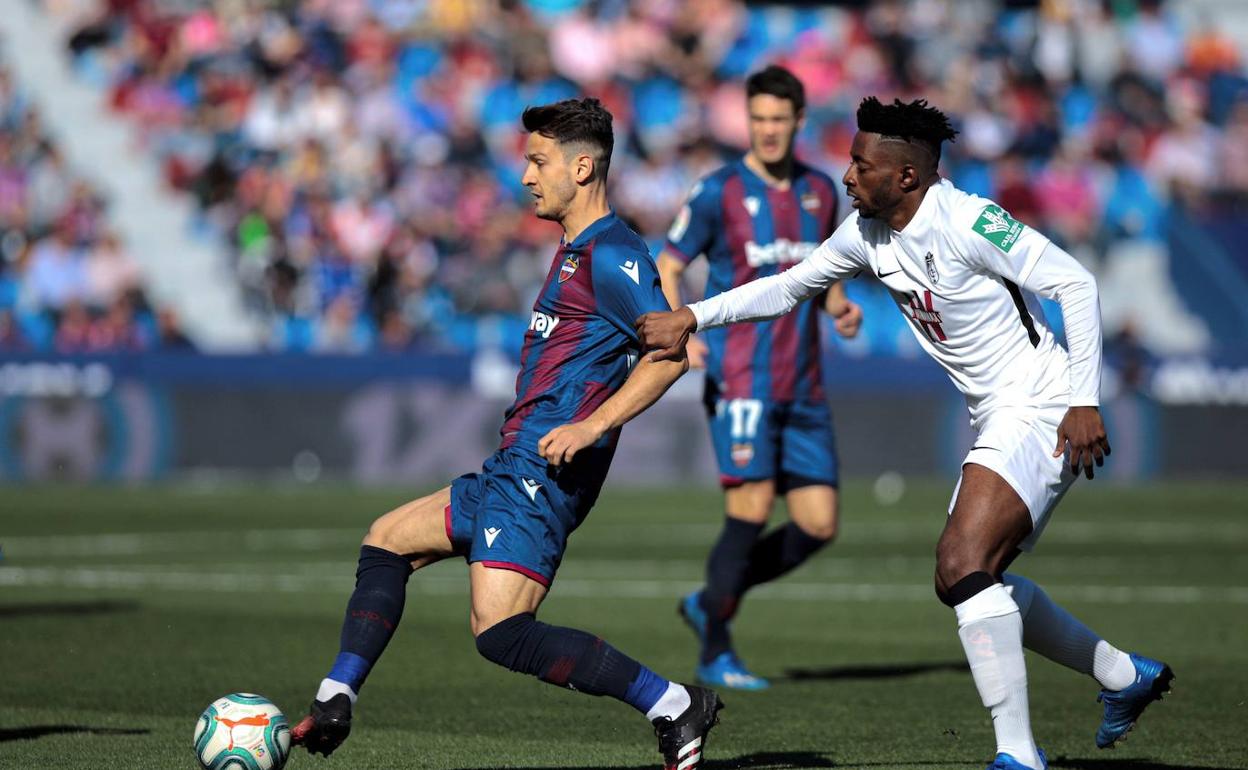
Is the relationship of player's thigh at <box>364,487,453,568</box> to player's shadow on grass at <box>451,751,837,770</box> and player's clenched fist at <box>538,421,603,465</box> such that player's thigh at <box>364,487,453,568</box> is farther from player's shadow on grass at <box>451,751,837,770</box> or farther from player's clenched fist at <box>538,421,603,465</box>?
player's shadow on grass at <box>451,751,837,770</box>

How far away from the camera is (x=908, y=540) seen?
17359mm

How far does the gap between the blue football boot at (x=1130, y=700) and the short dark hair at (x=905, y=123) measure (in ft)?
6.72

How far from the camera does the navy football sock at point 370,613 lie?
21.3ft

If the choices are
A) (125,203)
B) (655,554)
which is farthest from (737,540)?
(125,203)

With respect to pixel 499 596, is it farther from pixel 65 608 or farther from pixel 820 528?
pixel 65 608

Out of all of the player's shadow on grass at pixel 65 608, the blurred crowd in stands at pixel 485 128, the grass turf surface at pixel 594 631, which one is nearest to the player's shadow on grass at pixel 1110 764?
the grass turf surface at pixel 594 631

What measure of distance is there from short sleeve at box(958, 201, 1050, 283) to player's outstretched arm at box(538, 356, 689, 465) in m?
1.05

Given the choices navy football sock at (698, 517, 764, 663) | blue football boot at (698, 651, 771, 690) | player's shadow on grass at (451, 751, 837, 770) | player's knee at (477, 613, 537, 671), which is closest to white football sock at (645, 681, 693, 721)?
player's knee at (477, 613, 537, 671)

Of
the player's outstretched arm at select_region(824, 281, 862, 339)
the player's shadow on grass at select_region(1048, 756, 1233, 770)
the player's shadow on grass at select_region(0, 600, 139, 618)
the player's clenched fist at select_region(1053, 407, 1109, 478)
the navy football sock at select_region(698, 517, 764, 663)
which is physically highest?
the player's outstretched arm at select_region(824, 281, 862, 339)

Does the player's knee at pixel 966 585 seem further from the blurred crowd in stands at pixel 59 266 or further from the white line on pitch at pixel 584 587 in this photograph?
the blurred crowd in stands at pixel 59 266

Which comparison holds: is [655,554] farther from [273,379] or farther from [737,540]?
[273,379]

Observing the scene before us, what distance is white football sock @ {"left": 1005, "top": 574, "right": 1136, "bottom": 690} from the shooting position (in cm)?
717

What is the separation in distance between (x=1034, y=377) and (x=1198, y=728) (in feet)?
7.18

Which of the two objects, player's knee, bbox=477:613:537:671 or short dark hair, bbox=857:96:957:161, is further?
short dark hair, bbox=857:96:957:161
